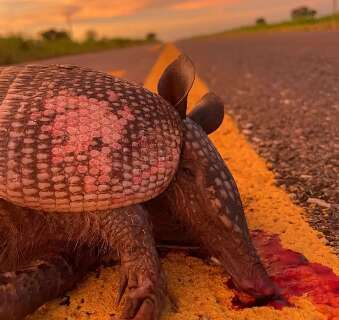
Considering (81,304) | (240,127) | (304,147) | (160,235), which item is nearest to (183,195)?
(160,235)

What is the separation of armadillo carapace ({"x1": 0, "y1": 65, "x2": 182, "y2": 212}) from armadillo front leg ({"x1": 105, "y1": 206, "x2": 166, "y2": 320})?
0.41ft

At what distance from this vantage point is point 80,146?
2318 millimetres

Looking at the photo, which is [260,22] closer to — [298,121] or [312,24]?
[312,24]

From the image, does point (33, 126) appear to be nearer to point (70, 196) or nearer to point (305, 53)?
point (70, 196)

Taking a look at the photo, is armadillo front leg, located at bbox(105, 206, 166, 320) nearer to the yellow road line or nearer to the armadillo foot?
the armadillo foot

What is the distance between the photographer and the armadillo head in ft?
8.21

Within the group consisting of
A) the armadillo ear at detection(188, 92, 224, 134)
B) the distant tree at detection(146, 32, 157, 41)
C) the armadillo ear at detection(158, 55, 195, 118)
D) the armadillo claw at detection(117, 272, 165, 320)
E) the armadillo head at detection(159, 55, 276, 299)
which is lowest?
the distant tree at detection(146, 32, 157, 41)

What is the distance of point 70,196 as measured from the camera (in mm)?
2316

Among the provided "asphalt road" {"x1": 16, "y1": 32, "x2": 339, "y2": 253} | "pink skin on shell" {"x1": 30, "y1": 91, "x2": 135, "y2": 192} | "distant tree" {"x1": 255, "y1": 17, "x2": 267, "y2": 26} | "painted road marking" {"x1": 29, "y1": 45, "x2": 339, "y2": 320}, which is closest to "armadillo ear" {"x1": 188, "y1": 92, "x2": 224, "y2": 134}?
"pink skin on shell" {"x1": 30, "y1": 91, "x2": 135, "y2": 192}

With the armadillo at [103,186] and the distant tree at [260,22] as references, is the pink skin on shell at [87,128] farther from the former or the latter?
the distant tree at [260,22]

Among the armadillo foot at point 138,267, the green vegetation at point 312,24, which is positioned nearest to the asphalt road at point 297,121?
the armadillo foot at point 138,267

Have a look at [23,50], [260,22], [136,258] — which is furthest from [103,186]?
[260,22]

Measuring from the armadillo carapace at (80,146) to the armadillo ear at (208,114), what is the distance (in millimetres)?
324

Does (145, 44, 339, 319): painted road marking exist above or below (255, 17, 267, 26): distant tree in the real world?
above
